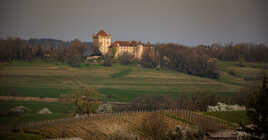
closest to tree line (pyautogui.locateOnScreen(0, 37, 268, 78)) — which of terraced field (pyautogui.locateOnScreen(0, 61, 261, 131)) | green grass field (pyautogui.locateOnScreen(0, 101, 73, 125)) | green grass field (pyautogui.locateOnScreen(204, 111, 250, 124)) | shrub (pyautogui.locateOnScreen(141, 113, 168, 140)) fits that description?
terraced field (pyautogui.locateOnScreen(0, 61, 261, 131))

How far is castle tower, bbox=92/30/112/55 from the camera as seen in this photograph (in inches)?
3380

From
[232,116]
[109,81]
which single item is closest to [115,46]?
[109,81]

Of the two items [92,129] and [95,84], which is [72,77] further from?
[92,129]

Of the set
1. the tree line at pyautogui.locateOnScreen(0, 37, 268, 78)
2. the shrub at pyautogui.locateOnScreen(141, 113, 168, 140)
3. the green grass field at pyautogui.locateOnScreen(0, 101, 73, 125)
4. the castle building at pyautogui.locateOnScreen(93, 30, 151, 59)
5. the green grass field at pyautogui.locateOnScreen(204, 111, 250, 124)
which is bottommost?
the green grass field at pyautogui.locateOnScreen(0, 101, 73, 125)

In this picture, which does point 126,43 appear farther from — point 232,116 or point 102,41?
point 232,116

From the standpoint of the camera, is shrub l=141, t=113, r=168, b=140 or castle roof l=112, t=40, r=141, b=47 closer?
shrub l=141, t=113, r=168, b=140

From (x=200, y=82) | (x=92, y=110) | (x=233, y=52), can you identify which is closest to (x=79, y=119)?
(x=92, y=110)

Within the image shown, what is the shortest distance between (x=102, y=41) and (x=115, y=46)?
17.6 ft

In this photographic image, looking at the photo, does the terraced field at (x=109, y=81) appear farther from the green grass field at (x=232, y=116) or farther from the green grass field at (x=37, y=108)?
the green grass field at (x=232, y=116)

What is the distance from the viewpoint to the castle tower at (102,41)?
85850 millimetres

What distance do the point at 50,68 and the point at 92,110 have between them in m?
A: 33.8

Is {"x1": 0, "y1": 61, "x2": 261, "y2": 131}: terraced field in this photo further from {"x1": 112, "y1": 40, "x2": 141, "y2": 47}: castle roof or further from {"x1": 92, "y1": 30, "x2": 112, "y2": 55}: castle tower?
{"x1": 112, "y1": 40, "x2": 141, "y2": 47}: castle roof

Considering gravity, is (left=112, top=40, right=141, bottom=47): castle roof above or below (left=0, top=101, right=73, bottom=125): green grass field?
above

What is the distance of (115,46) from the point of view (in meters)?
87.0
